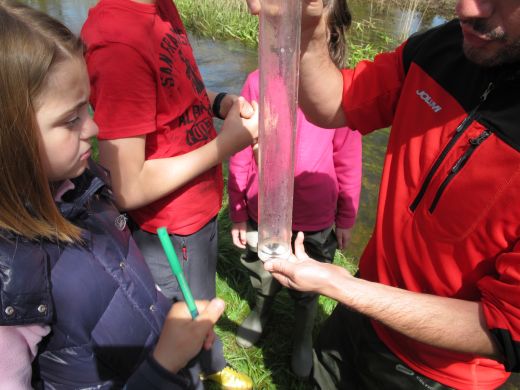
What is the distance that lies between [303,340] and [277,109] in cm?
177

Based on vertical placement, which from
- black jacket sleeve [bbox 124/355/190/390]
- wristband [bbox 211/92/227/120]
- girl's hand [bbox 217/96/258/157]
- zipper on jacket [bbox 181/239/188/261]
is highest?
girl's hand [bbox 217/96/258/157]

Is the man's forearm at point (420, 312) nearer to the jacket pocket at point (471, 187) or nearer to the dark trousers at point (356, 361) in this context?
the jacket pocket at point (471, 187)

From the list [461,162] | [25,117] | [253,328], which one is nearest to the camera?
[25,117]

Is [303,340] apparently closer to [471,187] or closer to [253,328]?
[253,328]

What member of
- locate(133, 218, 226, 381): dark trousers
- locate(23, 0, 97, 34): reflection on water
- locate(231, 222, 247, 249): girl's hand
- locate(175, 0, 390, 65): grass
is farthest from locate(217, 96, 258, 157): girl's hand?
locate(23, 0, 97, 34): reflection on water

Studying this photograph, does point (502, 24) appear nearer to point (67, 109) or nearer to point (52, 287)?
point (67, 109)

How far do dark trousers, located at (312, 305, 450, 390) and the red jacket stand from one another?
1.8 inches

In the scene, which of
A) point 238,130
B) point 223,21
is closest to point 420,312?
point 238,130

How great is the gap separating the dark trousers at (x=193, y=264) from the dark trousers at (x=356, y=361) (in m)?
0.55

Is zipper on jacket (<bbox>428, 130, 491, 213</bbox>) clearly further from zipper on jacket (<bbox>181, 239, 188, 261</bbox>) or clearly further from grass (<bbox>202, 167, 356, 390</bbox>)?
grass (<bbox>202, 167, 356, 390</bbox>)

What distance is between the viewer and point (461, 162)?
47.4 inches

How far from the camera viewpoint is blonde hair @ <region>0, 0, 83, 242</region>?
96cm

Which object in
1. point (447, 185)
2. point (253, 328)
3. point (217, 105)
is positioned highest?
point (447, 185)

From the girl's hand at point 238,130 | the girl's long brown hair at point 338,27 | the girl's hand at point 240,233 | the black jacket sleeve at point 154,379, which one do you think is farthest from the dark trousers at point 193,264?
the girl's long brown hair at point 338,27
